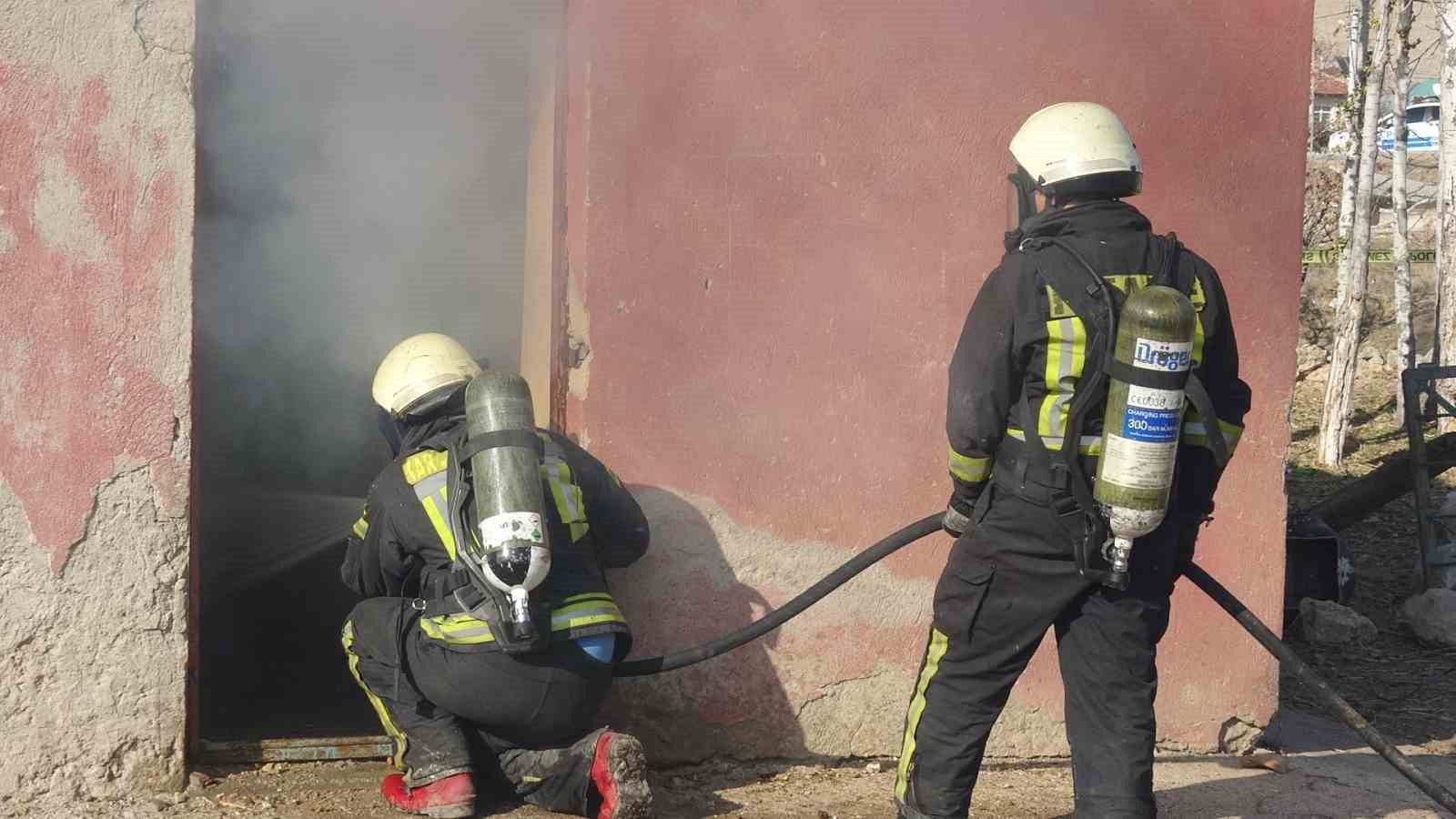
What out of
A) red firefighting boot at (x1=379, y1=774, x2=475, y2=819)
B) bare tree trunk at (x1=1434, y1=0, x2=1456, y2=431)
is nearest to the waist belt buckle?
red firefighting boot at (x1=379, y1=774, x2=475, y2=819)

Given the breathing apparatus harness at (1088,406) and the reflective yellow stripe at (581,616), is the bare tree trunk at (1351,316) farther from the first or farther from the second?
the reflective yellow stripe at (581,616)

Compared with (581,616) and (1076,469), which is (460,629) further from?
(1076,469)

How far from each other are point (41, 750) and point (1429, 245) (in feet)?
62.0

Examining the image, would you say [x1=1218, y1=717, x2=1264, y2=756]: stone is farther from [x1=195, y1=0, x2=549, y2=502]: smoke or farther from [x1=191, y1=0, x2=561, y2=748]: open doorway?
[x1=195, y1=0, x2=549, y2=502]: smoke

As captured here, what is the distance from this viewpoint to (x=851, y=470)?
439 centimetres

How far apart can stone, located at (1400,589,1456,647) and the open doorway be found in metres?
4.70

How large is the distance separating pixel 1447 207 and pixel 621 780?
27.6 feet

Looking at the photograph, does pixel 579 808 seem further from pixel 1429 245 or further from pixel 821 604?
pixel 1429 245

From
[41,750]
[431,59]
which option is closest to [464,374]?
[41,750]

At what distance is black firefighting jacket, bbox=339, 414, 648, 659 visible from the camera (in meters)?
3.65

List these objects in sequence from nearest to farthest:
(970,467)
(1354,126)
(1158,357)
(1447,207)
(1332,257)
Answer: (1158,357) < (970,467) < (1447,207) < (1354,126) < (1332,257)

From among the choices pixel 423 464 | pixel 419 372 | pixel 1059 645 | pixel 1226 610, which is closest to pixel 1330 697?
pixel 1226 610

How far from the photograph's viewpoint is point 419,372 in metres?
3.82

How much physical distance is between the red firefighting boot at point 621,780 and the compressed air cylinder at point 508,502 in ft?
1.57
